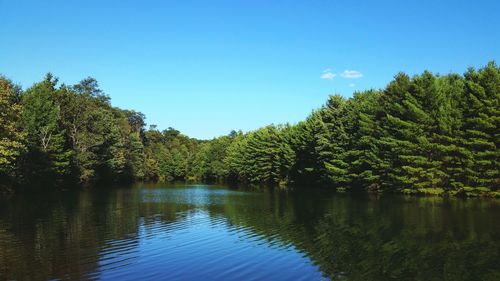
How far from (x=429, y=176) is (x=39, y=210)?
38852 mm

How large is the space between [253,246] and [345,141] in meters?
48.3

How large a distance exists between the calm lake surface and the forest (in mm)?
15420

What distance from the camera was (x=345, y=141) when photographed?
218ft

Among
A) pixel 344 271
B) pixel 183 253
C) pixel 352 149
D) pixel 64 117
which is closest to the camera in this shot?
pixel 344 271

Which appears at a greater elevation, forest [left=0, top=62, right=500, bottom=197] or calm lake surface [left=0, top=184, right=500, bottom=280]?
forest [left=0, top=62, right=500, bottom=197]

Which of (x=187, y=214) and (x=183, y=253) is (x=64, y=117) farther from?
(x=183, y=253)

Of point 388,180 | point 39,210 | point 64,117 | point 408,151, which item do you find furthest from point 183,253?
point 64,117

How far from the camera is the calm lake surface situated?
15117 mm

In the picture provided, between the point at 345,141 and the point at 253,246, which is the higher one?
the point at 345,141

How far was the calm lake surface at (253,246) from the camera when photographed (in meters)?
15.1

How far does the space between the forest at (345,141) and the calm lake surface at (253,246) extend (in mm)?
15420

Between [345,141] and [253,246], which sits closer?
[253,246]

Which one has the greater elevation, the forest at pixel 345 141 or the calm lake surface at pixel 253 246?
the forest at pixel 345 141

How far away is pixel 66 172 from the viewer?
233 ft
